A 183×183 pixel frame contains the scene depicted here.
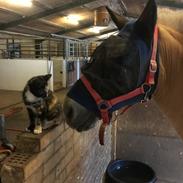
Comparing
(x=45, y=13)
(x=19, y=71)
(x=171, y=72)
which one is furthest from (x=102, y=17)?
(x=171, y=72)

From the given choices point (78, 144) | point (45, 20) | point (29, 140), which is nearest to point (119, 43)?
point (29, 140)

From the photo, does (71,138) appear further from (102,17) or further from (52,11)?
(52,11)

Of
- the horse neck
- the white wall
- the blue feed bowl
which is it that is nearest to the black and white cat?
the horse neck

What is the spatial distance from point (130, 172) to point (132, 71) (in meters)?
1.98

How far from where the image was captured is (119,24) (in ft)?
3.48

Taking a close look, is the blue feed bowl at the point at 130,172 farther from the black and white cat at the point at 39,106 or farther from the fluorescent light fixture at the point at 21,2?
the fluorescent light fixture at the point at 21,2

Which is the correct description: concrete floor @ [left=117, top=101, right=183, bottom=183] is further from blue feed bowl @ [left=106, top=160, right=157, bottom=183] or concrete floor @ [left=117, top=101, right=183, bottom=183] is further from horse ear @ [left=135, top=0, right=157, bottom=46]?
horse ear @ [left=135, top=0, right=157, bottom=46]

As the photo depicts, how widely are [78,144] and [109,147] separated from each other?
3.48 feet

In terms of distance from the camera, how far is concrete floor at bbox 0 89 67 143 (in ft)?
5.89

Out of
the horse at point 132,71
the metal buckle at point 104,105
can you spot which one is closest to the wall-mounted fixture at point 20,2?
the horse at point 132,71

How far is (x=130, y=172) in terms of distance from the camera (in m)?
2.62

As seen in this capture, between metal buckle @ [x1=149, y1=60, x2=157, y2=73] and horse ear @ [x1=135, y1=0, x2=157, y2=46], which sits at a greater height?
horse ear @ [x1=135, y1=0, x2=157, y2=46]

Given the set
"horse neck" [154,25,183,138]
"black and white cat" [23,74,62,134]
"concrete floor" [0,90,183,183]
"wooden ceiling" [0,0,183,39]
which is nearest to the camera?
"horse neck" [154,25,183,138]

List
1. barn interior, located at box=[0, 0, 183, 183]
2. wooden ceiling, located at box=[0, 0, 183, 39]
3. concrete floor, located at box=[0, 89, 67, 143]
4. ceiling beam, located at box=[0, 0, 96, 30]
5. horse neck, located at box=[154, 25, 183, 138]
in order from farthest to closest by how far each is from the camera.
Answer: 1. ceiling beam, located at box=[0, 0, 96, 30]
2. wooden ceiling, located at box=[0, 0, 183, 39]
3. concrete floor, located at box=[0, 89, 67, 143]
4. barn interior, located at box=[0, 0, 183, 183]
5. horse neck, located at box=[154, 25, 183, 138]
